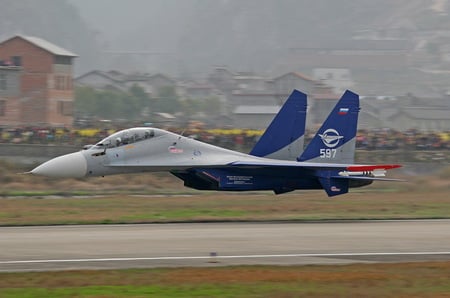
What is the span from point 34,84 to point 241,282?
3179 inches

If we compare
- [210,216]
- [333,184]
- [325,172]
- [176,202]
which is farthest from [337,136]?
[176,202]

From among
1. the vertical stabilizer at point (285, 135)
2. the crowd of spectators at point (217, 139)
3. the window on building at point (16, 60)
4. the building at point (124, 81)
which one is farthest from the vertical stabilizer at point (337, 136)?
the building at point (124, 81)

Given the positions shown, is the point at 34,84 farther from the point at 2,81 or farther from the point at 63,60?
the point at 63,60

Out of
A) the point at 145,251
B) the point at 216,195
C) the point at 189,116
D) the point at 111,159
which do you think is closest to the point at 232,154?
the point at 111,159

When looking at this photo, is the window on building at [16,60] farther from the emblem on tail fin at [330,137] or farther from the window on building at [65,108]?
the emblem on tail fin at [330,137]

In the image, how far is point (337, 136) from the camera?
32156mm

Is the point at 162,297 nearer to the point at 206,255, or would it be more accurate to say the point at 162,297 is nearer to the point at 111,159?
the point at 206,255

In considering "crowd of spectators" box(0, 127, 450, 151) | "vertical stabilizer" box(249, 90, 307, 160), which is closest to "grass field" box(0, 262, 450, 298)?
"vertical stabilizer" box(249, 90, 307, 160)

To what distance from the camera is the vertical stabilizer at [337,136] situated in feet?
105

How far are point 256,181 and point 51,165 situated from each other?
6137 mm

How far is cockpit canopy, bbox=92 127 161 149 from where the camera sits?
99.5ft

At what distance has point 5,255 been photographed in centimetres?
2019

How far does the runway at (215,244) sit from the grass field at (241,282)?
3.16 ft

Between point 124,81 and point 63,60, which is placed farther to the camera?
point 124,81
